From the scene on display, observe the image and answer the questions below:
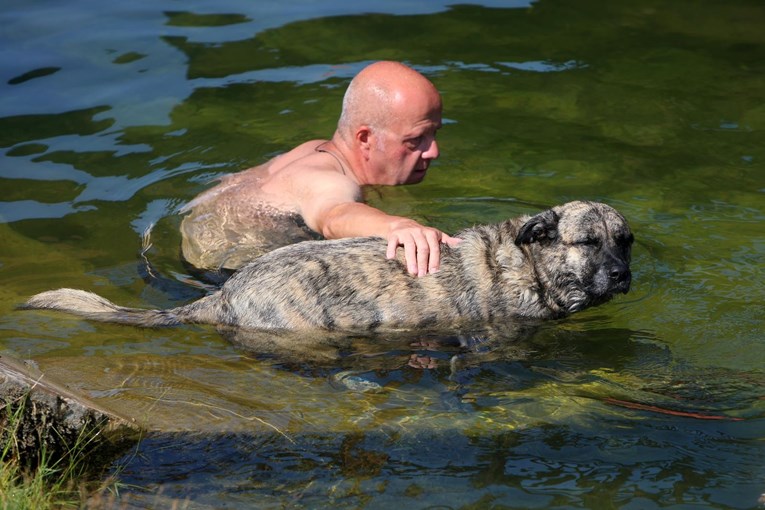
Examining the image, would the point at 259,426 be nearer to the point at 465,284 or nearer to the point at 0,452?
the point at 0,452

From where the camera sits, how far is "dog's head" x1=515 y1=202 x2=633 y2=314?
722 centimetres

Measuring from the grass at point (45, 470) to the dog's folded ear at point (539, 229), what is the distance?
3378mm

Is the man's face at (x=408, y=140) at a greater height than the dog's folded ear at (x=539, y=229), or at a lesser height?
greater

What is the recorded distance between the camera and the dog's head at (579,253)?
7.22 meters

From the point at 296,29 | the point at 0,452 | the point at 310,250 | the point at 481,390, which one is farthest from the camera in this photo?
the point at 296,29

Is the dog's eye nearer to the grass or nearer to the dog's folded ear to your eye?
the dog's folded ear

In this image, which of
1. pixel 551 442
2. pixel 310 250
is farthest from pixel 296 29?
pixel 551 442

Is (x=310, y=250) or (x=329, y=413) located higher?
(x=310, y=250)

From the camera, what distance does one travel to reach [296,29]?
13.5 meters

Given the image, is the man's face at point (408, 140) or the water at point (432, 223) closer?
the water at point (432, 223)

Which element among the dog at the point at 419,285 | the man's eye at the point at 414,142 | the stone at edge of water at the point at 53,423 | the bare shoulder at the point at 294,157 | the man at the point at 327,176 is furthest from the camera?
the bare shoulder at the point at 294,157

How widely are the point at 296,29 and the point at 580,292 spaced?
24.3 feet

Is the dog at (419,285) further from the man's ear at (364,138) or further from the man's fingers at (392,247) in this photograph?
the man's ear at (364,138)

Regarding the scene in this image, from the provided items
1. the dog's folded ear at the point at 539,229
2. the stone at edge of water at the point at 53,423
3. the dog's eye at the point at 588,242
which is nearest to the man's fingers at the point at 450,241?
the dog's folded ear at the point at 539,229
